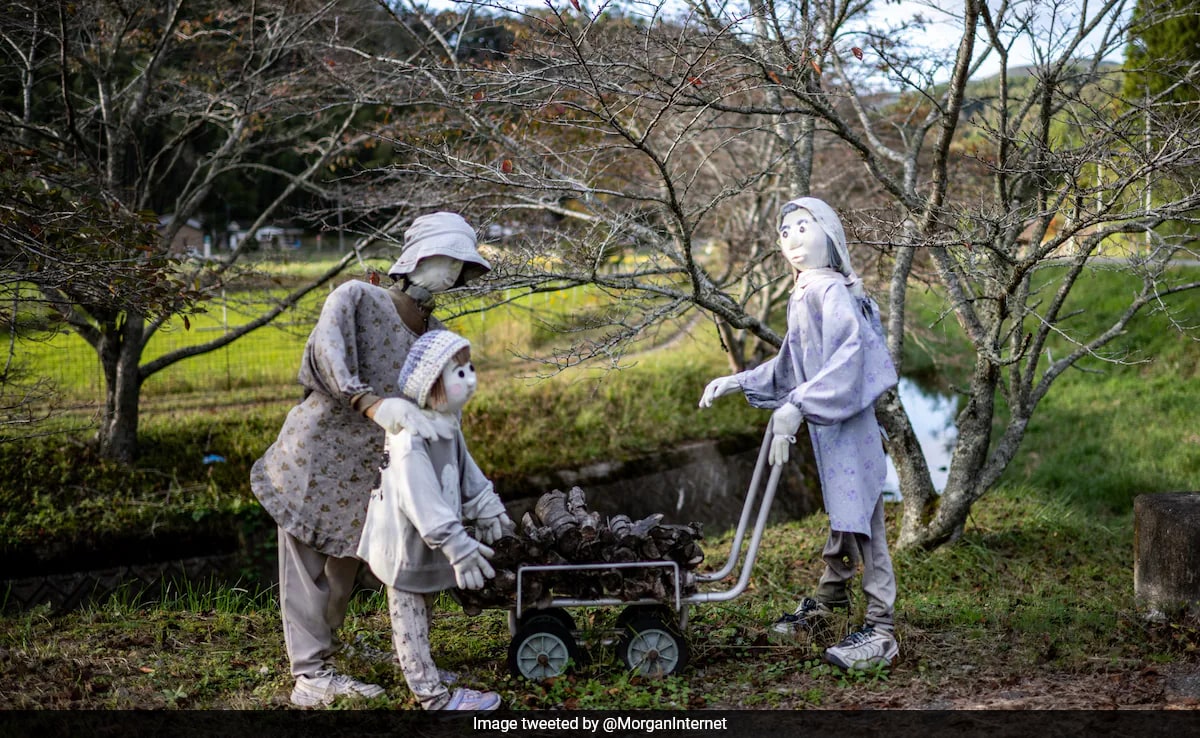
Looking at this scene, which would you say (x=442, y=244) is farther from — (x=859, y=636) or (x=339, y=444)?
(x=859, y=636)

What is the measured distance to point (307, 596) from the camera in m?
3.96

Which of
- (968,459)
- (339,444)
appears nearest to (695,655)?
(339,444)

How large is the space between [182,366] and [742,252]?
611 centimetres

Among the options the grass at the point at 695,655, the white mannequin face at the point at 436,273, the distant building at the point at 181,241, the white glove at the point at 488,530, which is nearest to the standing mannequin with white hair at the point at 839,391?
the grass at the point at 695,655

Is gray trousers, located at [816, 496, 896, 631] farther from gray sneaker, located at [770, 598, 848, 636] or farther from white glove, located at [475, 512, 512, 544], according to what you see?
white glove, located at [475, 512, 512, 544]

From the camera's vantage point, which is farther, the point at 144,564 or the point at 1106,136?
the point at 144,564

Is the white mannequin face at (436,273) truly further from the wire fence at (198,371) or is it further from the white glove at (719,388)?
the wire fence at (198,371)

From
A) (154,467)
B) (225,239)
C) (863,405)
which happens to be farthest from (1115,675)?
(225,239)

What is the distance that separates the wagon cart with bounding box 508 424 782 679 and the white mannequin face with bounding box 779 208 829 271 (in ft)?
2.45

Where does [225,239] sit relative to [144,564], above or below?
above

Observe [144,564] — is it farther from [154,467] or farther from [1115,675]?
[1115,675]

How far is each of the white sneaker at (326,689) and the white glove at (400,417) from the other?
1072mm

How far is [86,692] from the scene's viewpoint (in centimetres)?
408

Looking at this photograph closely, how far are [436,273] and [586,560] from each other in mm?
1252
